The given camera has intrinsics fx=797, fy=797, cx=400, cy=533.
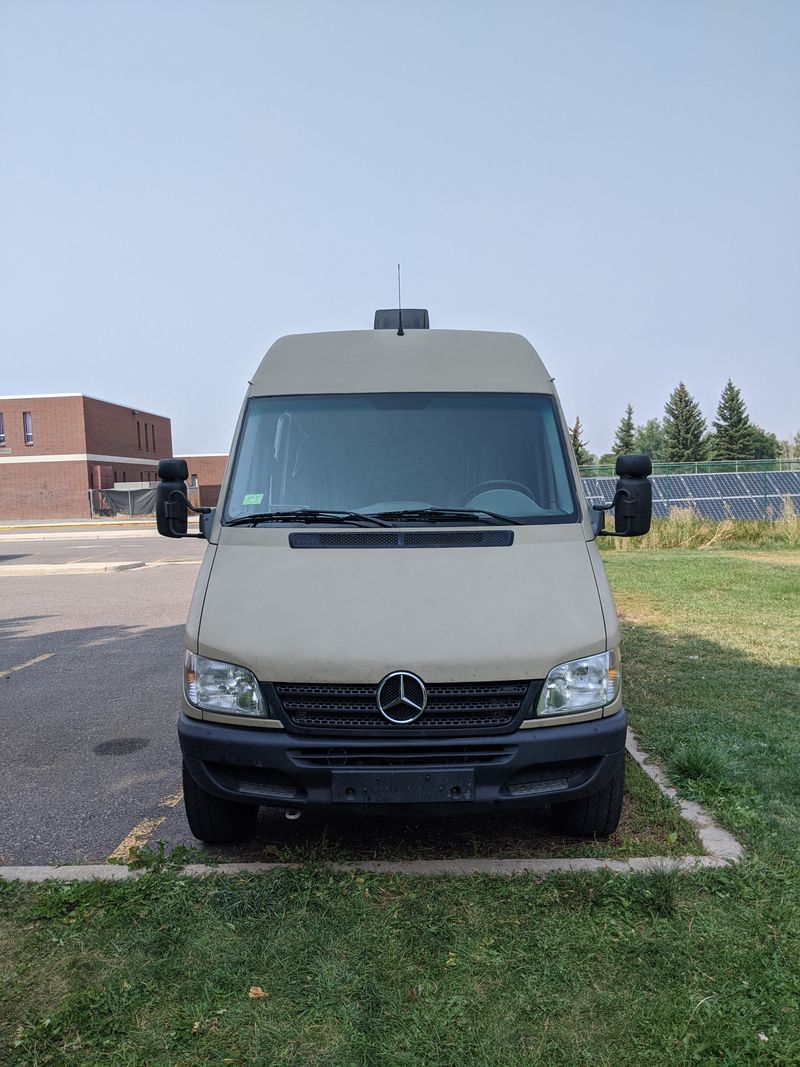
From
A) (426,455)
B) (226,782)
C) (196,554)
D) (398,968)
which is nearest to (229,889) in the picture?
(226,782)

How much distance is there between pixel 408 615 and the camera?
11.0 ft

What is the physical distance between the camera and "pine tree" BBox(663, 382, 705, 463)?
8225 cm

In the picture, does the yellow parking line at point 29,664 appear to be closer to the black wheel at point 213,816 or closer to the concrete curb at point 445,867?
the concrete curb at point 445,867

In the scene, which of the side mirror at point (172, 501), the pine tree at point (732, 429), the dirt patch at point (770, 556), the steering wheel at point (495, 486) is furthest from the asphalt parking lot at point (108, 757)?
the pine tree at point (732, 429)

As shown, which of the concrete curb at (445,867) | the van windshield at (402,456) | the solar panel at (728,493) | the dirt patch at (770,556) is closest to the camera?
the concrete curb at (445,867)

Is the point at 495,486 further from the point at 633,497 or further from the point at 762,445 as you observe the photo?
the point at 762,445

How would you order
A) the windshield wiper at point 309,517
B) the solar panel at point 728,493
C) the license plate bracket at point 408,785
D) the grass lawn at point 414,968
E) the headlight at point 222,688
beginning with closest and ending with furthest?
the grass lawn at point 414,968 < the license plate bracket at point 408,785 < the headlight at point 222,688 < the windshield wiper at point 309,517 < the solar panel at point 728,493

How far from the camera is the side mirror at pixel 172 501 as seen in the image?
4398mm

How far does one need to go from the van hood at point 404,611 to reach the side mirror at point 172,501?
0.74m

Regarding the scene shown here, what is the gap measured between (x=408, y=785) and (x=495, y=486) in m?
1.62

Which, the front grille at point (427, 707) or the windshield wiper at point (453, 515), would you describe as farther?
the windshield wiper at point (453, 515)

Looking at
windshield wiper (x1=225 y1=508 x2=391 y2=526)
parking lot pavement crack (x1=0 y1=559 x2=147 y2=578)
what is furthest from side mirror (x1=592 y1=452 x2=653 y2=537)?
parking lot pavement crack (x1=0 y1=559 x2=147 y2=578)

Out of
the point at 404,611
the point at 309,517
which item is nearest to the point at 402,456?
the point at 309,517

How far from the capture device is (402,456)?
13.7ft
